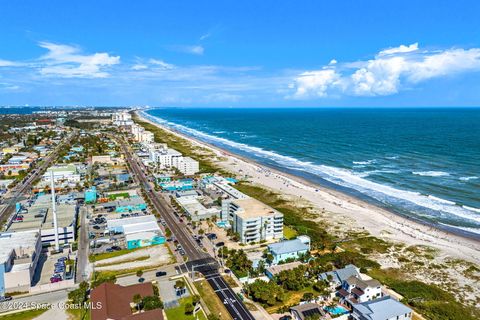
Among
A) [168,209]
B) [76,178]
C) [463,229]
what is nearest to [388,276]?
[463,229]

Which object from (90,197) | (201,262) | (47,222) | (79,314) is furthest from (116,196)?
(79,314)

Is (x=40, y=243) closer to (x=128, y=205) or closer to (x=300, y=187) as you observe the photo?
(x=128, y=205)

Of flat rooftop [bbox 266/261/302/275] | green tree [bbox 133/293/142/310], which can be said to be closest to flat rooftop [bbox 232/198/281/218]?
flat rooftop [bbox 266/261/302/275]

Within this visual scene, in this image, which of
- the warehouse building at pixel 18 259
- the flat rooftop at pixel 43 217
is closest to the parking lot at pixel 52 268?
the warehouse building at pixel 18 259

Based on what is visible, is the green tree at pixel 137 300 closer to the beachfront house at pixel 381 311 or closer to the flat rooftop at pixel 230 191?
the beachfront house at pixel 381 311

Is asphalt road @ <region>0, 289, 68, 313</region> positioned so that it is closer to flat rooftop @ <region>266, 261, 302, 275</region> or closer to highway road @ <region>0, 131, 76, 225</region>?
flat rooftop @ <region>266, 261, 302, 275</region>

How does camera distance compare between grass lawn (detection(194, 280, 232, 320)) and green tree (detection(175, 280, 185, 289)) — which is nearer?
grass lawn (detection(194, 280, 232, 320))
